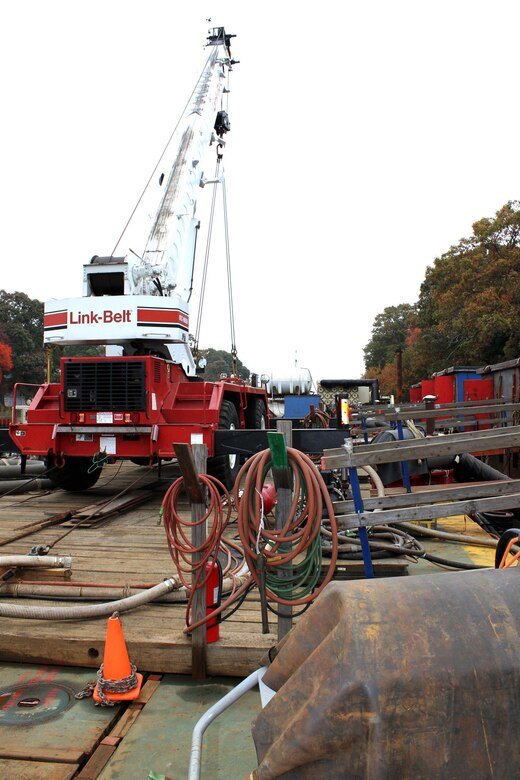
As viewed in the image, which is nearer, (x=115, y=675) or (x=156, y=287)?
(x=115, y=675)

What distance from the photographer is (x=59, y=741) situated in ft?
8.93

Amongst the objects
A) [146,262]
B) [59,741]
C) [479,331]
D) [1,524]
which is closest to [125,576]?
[59,741]

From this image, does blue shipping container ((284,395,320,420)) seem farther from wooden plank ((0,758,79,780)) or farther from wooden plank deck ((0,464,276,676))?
wooden plank ((0,758,79,780))

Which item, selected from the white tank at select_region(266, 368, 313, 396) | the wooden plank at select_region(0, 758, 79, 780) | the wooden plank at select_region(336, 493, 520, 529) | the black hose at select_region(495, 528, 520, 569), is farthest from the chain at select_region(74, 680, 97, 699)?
the white tank at select_region(266, 368, 313, 396)

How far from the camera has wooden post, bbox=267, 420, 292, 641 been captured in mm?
2967

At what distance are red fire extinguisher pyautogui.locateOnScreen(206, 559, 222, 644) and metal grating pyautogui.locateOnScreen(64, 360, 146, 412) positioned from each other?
4561 mm

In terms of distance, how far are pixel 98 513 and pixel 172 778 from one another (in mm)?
4920

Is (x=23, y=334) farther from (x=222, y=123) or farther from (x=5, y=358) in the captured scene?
(x=222, y=123)

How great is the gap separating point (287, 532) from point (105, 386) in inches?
215

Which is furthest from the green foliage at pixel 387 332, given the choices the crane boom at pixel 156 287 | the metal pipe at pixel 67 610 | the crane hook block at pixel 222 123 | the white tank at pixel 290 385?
the metal pipe at pixel 67 610

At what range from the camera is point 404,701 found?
1.49 m

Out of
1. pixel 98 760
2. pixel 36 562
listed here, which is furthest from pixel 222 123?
pixel 98 760

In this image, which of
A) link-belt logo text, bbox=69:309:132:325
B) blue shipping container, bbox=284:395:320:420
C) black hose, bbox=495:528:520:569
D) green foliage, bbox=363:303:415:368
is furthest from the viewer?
green foliage, bbox=363:303:415:368

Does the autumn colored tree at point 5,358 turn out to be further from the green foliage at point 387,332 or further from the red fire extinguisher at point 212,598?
the red fire extinguisher at point 212,598
